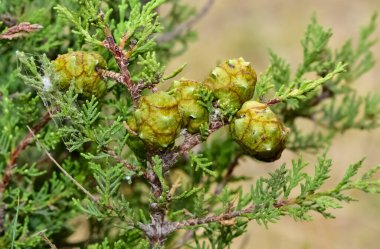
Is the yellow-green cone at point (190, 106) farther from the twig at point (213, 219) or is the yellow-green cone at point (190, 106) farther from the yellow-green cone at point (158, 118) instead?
the twig at point (213, 219)

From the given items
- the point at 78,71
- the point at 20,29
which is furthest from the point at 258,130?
the point at 20,29

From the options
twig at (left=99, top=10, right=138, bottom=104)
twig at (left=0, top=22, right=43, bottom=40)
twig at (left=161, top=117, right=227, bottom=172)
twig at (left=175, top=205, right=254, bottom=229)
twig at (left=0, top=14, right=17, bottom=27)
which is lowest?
twig at (left=175, top=205, right=254, bottom=229)

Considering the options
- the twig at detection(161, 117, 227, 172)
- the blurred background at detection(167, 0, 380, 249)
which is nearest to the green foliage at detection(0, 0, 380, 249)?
the twig at detection(161, 117, 227, 172)

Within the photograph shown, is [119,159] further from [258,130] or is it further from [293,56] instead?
[293,56]

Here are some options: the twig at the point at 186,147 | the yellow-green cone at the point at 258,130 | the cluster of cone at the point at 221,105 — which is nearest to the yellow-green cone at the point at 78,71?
the cluster of cone at the point at 221,105

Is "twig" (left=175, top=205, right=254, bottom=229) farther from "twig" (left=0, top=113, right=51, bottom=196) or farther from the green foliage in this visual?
"twig" (left=0, top=113, right=51, bottom=196)
